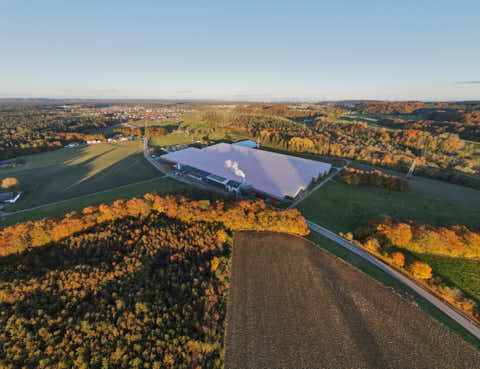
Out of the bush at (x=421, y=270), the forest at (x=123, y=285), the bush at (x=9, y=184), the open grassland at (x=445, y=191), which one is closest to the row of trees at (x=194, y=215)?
the forest at (x=123, y=285)

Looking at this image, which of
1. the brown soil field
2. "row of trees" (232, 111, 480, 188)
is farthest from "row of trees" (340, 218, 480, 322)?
"row of trees" (232, 111, 480, 188)

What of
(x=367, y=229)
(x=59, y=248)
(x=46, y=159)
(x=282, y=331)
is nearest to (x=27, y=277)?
(x=59, y=248)

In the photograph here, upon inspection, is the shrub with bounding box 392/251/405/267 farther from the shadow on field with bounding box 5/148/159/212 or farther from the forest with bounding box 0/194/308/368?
the shadow on field with bounding box 5/148/159/212

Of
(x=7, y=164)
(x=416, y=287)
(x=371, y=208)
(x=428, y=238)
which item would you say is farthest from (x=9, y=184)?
(x=428, y=238)

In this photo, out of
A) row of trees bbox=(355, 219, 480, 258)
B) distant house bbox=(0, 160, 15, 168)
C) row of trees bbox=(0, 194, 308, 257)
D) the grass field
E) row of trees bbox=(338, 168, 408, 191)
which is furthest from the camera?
distant house bbox=(0, 160, 15, 168)

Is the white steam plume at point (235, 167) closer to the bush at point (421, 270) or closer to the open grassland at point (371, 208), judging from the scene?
the open grassland at point (371, 208)

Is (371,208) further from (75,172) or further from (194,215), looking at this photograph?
(75,172)
